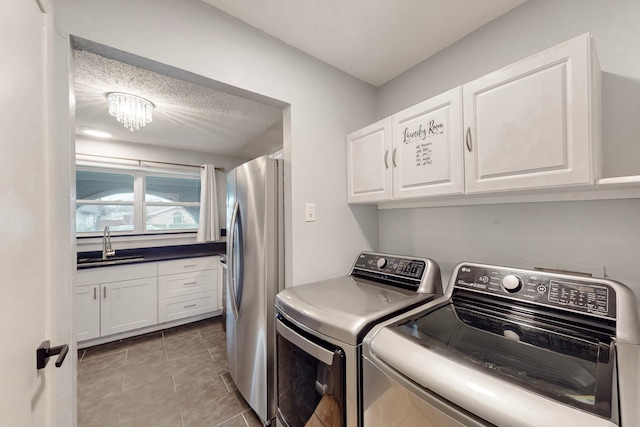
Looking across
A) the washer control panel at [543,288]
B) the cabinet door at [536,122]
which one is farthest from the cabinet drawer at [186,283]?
the cabinet door at [536,122]

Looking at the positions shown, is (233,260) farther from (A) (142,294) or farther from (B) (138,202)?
(B) (138,202)

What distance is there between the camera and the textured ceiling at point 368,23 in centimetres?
127

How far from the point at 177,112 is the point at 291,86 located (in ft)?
4.78

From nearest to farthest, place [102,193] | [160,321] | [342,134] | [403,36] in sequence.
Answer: [403,36], [342,134], [160,321], [102,193]

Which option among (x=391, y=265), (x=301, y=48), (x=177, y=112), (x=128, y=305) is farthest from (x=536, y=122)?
(x=128, y=305)

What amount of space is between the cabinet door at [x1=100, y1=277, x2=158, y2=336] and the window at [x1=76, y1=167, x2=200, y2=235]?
2.78ft

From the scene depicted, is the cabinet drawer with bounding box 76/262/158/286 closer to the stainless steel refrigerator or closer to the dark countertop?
the dark countertop

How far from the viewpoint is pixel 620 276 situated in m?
1.03

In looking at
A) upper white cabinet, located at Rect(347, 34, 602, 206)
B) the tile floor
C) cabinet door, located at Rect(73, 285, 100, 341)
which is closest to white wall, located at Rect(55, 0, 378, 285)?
upper white cabinet, located at Rect(347, 34, 602, 206)

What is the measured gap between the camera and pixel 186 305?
3.12 m

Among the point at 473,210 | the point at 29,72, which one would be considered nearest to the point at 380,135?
the point at 473,210

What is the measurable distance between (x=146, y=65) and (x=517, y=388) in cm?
183

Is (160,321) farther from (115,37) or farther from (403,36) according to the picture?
(403,36)

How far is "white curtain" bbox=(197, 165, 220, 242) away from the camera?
3.58 m
